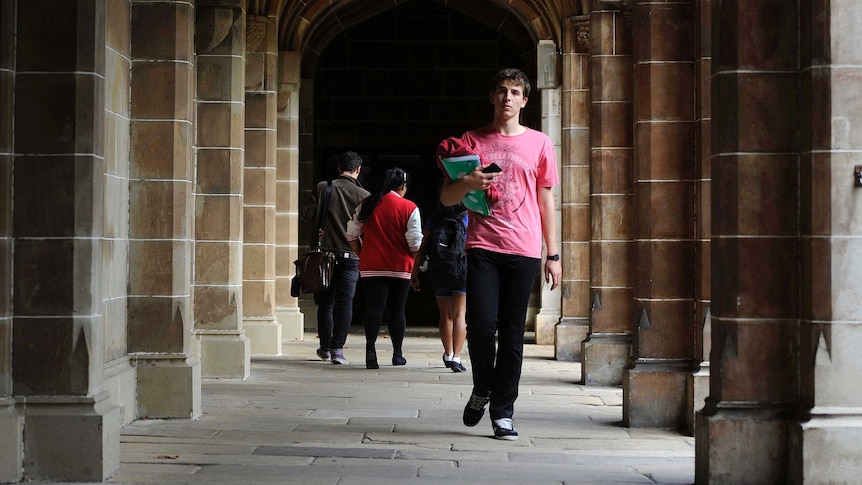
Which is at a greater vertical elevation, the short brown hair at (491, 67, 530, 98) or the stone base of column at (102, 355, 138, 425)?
the short brown hair at (491, 67, 530, 98)

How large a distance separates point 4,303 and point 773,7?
10.7ft

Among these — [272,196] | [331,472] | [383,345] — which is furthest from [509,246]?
[383,345]

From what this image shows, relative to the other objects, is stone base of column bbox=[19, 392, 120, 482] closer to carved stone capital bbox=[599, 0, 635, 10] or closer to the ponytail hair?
the ponytail hair

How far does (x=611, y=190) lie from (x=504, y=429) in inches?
157

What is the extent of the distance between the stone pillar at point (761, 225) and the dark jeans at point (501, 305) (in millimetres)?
1331

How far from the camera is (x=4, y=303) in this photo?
5.57 meters

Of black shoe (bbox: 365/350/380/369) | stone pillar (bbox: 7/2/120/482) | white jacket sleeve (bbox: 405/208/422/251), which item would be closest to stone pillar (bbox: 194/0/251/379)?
black shoe (bbox: 365/350/380/369)

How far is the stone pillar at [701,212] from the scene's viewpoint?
7.50 m

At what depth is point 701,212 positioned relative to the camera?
767 cm

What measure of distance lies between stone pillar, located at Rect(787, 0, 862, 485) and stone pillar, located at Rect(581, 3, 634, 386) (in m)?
5.04

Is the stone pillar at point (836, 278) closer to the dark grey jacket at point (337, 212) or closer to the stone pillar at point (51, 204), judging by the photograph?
the stone pillar at point (51, 204)

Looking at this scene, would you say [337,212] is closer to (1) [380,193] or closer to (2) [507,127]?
(1) [380,193]

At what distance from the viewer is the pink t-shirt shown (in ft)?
21.7

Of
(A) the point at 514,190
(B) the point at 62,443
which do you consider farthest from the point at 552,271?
(B) the point at 62,443
